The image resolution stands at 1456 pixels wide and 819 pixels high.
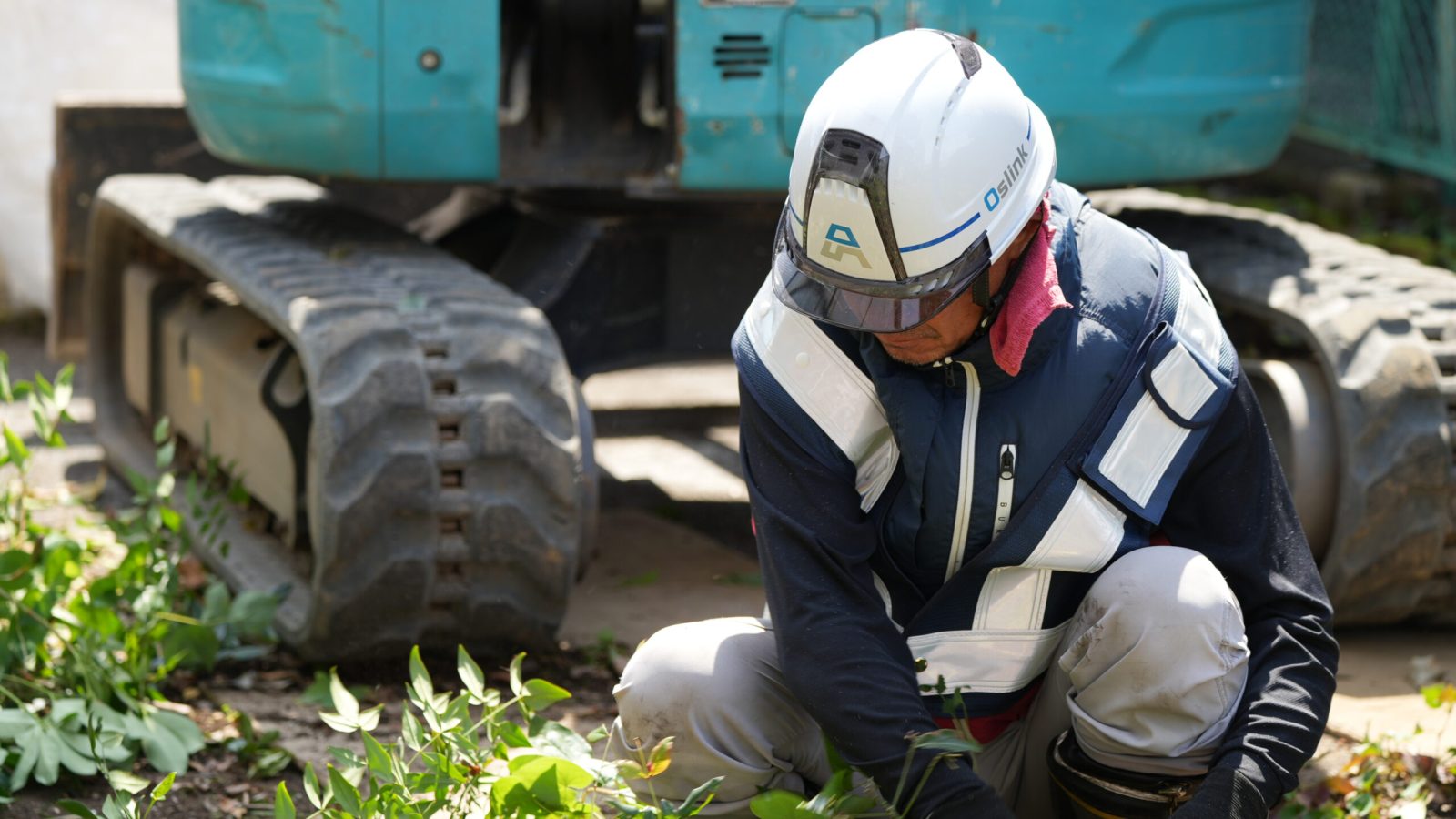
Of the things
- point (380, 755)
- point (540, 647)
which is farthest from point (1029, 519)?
point (540, 647)

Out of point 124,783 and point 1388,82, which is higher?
point 1388,82

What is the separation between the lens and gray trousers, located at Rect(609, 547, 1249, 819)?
7.63 feet

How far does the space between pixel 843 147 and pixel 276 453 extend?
215cm

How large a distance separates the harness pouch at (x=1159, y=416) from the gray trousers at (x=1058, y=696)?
4.8 inches

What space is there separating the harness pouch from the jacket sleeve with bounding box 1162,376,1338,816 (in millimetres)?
38

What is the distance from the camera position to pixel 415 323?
351 centimetres

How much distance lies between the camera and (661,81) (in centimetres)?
411

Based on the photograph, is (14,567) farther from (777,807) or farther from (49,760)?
(777,807)

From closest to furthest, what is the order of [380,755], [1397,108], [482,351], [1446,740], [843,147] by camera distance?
[843,147] → [380,755] → [1446,740] → [482,351] → [1397,108]

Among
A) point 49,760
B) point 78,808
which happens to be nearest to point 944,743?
point 78,808

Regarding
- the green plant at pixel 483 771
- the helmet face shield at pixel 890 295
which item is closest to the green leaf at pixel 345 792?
the green plant at pixel 483 771

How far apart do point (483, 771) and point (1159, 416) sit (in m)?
1.06

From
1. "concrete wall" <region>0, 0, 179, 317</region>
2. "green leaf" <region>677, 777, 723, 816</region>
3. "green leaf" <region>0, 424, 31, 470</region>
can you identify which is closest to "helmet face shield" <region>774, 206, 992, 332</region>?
"green leaf" <region>677, 777, 723, 816</region>

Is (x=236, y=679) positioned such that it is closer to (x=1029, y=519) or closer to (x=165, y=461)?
(x=165, y=461)
